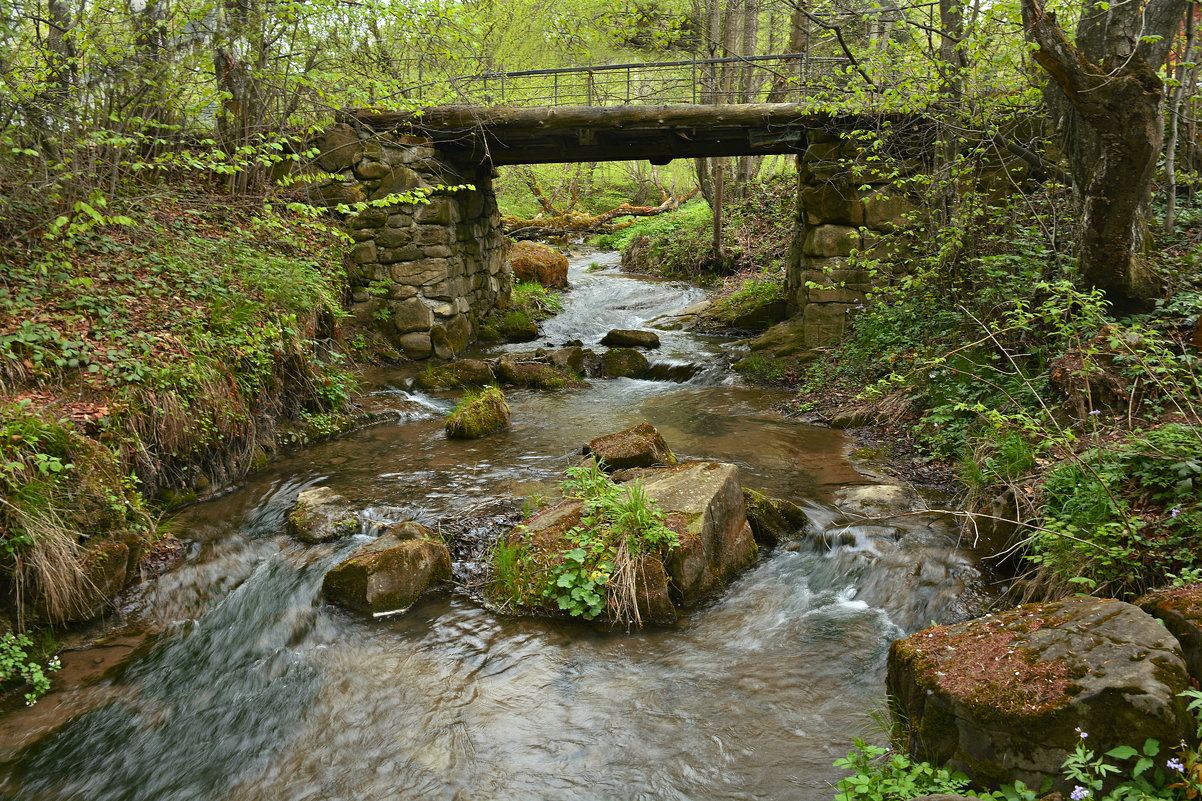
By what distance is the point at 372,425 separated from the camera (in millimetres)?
8414

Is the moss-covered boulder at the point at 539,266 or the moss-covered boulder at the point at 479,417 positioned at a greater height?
the moss-covered boulder at the point at 539,266

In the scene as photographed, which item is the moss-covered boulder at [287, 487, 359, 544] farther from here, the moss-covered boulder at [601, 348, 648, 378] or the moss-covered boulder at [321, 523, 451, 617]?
the moss-covered boulder at [601, 348, 648, 378]

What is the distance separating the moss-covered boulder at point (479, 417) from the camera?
7.88 meters

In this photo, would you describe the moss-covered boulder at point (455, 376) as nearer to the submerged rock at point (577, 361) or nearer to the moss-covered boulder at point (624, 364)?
the submerged rock at point (577, 361)

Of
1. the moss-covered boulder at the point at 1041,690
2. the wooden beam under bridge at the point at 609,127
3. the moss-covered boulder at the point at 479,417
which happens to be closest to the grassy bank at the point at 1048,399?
the moss-covered boulder at the point at 1041,690

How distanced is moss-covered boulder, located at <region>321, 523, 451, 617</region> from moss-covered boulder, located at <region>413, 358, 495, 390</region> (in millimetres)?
5028

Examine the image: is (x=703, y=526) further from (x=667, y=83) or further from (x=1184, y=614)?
(x=667, y=83)

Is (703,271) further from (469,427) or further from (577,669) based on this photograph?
(577,669)

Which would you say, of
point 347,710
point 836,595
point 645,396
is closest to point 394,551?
point 347,710

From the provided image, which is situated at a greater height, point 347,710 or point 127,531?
point 127,531

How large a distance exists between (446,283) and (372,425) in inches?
139

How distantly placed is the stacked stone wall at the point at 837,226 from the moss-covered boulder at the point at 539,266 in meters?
7.09

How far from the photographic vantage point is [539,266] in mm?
16031

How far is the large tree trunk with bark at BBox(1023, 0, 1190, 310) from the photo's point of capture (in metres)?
4.64
